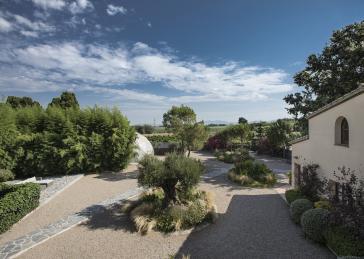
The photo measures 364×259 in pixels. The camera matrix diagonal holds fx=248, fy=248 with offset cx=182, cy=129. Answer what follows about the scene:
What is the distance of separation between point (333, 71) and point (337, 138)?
11079mm

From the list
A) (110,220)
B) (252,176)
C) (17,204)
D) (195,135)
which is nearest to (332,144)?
(252,176)

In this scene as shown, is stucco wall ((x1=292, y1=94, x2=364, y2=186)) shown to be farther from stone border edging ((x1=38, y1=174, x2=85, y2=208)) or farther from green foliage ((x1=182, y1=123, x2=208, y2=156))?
stone border edging ((x1=38, y1=174, x2=85, y2=208))

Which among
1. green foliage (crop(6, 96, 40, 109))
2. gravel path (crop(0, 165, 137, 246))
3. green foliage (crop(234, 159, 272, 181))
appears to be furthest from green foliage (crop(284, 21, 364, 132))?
green foliage (crop(6, 96, 40, 109))

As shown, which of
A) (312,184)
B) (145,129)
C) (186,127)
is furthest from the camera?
(145,129)

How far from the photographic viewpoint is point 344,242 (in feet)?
24.0

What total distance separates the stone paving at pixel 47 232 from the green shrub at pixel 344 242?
953cm

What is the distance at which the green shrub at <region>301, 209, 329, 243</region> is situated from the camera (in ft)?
27.7

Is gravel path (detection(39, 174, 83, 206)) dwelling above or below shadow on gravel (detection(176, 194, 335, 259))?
above

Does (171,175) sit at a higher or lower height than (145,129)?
lower

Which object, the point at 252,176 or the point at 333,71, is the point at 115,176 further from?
the point at 333,71

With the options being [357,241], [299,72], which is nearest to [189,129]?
[299,72]

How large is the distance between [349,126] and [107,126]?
57.6 feet

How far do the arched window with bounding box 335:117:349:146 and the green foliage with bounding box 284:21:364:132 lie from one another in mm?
9491

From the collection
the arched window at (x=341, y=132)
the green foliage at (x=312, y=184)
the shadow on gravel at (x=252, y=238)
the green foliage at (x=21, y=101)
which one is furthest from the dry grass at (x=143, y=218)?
the green foliage at (x=21, y=101)
